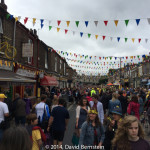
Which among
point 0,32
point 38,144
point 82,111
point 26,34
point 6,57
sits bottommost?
point 38,144

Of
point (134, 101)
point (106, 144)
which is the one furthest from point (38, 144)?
point (134, 101)

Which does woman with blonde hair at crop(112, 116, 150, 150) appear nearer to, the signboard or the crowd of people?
the crowd of people

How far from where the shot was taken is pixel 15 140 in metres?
1.53

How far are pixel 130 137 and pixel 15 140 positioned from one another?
162 centimetres

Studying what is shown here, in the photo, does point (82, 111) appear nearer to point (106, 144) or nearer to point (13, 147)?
point (106, 144)

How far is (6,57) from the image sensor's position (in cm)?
1101

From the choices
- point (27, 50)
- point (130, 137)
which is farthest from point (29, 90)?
point (130, 137)

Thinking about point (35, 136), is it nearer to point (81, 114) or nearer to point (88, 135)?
point (88, 135)

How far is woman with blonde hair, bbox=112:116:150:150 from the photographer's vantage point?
2.29 metres

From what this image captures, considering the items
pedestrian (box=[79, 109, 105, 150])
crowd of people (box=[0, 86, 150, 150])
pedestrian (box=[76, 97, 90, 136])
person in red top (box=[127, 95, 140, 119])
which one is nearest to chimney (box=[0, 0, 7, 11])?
crowd of people (box=[0, 86, 150, 150])

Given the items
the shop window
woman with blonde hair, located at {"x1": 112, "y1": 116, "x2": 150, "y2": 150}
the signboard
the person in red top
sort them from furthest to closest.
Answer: the shop window
the signboard
the person in red top
woman with blonde hair, located at {"x1": 112, "y1": 116, "x2": 150, "y2": 150}

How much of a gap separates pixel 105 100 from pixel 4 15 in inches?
326

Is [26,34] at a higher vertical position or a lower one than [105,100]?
higher

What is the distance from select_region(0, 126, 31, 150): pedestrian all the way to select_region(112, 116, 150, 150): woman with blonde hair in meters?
1.36
